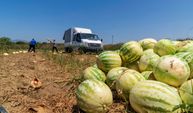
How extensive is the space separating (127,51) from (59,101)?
1.43 metres

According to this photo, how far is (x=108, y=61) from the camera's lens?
5.93m

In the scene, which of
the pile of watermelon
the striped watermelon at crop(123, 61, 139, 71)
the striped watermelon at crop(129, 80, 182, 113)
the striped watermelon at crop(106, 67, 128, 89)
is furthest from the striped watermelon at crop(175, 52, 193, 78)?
the striped watermelon at crop(123, 61, 139, 71)

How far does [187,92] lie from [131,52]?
1.93m

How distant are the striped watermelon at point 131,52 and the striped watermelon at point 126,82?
39.1 inches

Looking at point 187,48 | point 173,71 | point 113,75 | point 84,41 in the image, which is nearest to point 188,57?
point 187,48

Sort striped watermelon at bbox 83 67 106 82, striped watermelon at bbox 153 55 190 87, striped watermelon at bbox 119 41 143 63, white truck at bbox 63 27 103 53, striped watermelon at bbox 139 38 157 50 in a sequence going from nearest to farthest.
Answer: striped watermelon at bbox 153 55 190 87, striped watermelon at bbox 83 67 106 82, striped watermelon at bbox 119 41 143 63, striped watermelon at bbox 139 38 157 50, white truck at bbox 63 27 103 53

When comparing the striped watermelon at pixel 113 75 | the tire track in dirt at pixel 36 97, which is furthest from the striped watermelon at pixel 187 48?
the tire track in dirt at pixel 36 97

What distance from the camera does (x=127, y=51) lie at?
602 centimetres

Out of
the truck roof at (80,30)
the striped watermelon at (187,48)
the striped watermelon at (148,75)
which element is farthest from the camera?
the truck roof at (80,30)

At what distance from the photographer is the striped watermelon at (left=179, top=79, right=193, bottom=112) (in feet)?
13.4

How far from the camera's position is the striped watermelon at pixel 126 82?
190 inches

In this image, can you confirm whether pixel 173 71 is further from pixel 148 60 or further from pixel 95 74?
pixel 95 74

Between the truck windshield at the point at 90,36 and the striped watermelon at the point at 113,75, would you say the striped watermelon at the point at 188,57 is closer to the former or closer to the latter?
the striped watermelon at the point at 113,75

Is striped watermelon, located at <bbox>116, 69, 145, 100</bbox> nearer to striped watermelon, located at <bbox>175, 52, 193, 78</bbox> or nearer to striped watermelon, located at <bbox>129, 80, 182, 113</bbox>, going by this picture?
striped watermelon, located at <bbox>129, 80, 182, 113</bbox>
